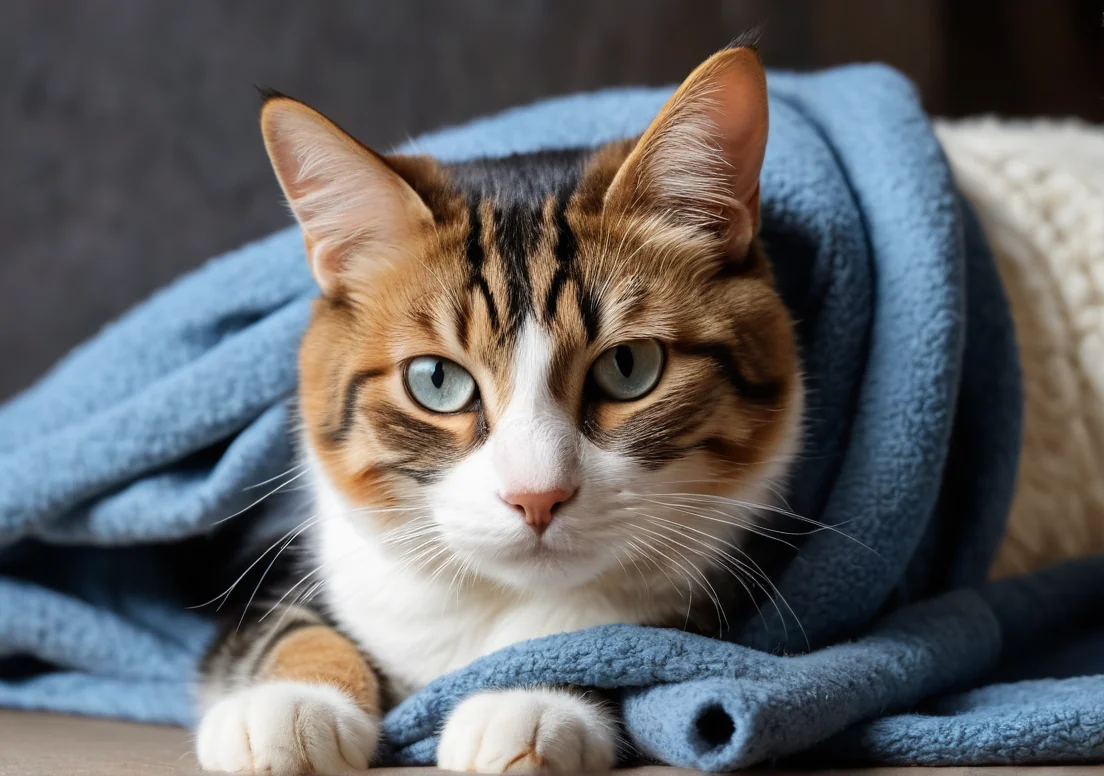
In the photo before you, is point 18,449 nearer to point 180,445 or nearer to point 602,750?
point 180,445

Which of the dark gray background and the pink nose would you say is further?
the dark gray background

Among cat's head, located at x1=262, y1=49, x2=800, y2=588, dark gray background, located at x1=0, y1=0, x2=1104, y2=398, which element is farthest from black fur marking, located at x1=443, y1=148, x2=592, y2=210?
dark gray background, located at x1=0, y1=0, x2=1104, y2=398

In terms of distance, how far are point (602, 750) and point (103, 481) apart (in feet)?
2.44

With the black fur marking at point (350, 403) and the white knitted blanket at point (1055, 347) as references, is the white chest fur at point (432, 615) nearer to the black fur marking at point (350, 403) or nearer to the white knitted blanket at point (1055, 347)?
the black fur marking at point (350, 403)

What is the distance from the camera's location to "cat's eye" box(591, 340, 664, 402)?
95 centimetres

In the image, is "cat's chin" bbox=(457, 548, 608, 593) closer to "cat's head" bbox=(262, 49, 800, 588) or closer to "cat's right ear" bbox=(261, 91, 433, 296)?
"cat's head" bbox=(262, 49, 800, 588)

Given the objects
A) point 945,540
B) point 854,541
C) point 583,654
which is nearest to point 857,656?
point 854,541

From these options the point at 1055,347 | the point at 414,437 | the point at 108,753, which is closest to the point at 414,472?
the point at 414,437

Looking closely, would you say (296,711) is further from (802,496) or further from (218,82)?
(218,82)

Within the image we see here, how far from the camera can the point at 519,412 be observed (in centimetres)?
89

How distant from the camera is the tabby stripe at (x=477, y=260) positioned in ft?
3.14

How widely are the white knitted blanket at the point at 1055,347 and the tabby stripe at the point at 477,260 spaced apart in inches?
30.5

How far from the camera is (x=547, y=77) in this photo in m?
2.09

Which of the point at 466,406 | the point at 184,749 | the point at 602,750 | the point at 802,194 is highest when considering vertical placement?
the point at 802,194
